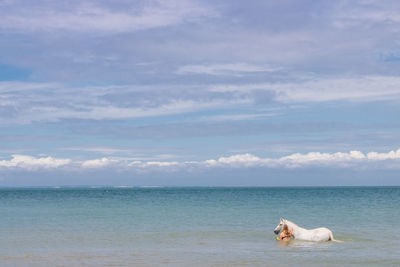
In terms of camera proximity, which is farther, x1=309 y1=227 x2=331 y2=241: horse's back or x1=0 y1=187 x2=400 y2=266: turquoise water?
x1=309 y1=227 x2=331 y2=241: horse's back

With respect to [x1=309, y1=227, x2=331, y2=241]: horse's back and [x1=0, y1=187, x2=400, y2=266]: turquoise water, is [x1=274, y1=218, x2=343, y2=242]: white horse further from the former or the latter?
[x1=0, y1=187, x2=400, y2=266]: turquoise water

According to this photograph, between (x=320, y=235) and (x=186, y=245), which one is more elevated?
(x=320, y=235)

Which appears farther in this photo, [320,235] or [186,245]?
[320,235]

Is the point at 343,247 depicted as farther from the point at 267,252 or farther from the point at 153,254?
the point at 153,254

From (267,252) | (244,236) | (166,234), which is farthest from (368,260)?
(166,234)

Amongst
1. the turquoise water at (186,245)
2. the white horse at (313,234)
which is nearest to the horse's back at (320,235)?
the white horse at (313,234)

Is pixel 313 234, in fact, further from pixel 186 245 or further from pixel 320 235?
pixel 186 245

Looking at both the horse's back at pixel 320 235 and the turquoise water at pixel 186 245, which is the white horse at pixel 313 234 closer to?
the horse's back at pixel 320 235

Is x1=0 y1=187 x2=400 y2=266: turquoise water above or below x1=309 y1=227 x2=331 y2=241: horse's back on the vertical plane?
below

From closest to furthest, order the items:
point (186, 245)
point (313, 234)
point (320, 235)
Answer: point (186, 245)
point (320, 235)
point (313, 234)

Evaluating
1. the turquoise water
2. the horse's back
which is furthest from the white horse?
the turquoise water

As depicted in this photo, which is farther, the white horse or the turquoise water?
the white horse

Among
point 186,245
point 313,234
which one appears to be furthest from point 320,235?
point 186,245

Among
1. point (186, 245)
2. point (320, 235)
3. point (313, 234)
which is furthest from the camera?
point (313, 234)
